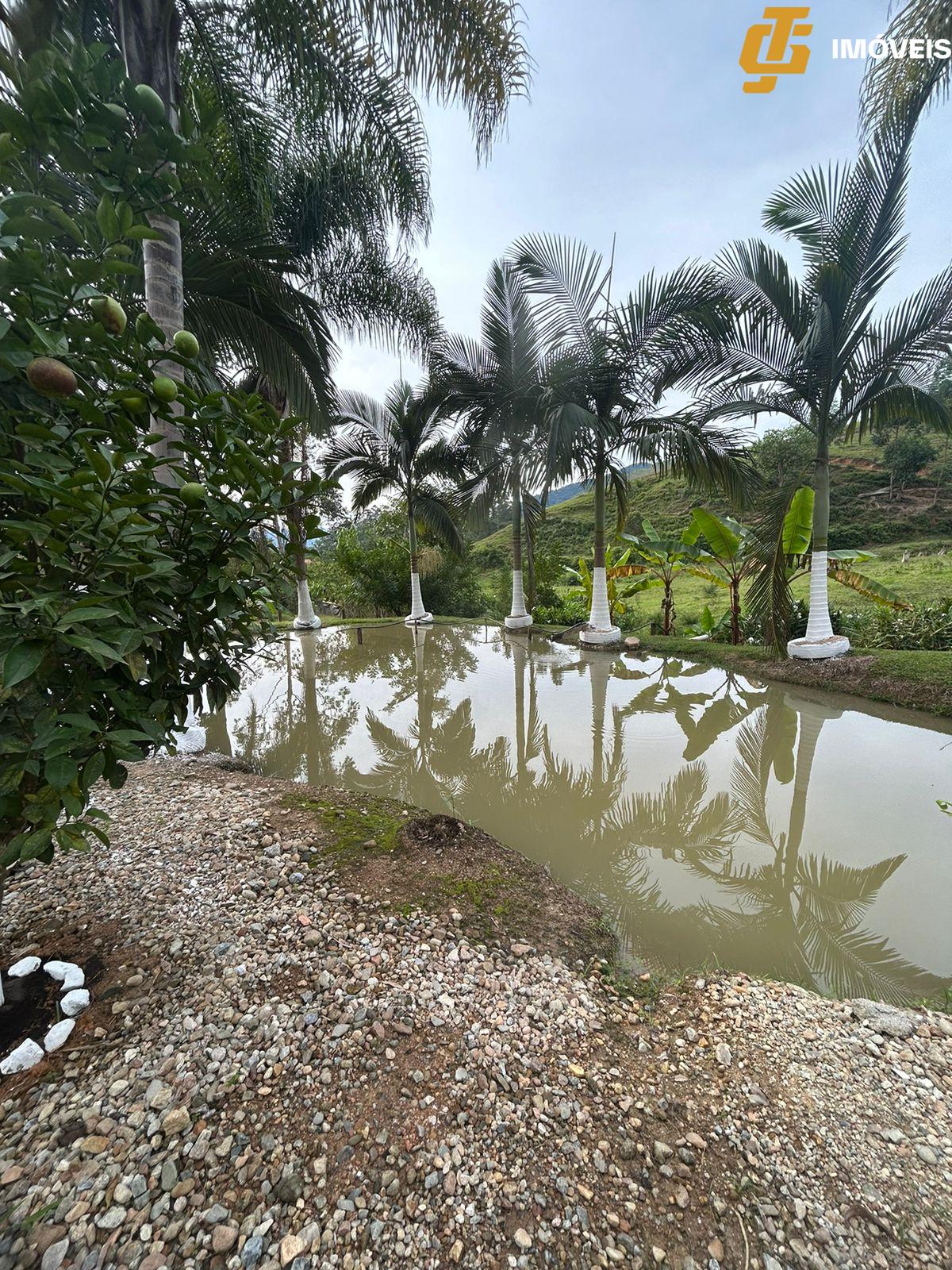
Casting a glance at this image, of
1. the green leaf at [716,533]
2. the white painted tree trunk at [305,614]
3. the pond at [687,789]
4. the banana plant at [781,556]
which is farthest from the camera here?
the white painted tree trunk at [305,614]

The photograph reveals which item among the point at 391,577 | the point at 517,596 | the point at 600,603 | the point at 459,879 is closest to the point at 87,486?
the point at 459,879

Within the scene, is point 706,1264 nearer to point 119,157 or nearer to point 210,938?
point 210,938

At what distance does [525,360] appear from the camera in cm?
1034

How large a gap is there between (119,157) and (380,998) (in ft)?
8.76

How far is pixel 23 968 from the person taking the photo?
1796 millimetres

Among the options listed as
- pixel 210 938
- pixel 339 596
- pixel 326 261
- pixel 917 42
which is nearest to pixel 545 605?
pixel 339 596

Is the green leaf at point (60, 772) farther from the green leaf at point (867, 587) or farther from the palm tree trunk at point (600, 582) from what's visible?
the green leaf at point (867, 587)

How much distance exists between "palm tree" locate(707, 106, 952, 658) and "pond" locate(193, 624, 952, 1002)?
3026 millimetres

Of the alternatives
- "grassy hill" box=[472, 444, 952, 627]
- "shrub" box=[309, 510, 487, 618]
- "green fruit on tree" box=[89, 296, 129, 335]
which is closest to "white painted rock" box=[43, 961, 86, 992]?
"green fruit on tree" box=[89, 296, 129, 335]

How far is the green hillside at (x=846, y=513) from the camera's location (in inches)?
1043

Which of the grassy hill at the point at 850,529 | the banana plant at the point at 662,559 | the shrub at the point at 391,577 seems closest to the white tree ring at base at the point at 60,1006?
the banana plant at the point at 662,559

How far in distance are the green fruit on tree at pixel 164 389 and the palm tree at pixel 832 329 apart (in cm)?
818

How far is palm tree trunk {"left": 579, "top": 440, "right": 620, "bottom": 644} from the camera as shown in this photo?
32.9ft

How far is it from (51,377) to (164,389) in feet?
0.74
